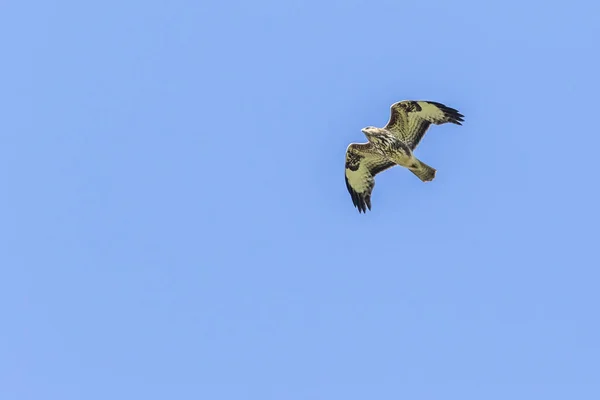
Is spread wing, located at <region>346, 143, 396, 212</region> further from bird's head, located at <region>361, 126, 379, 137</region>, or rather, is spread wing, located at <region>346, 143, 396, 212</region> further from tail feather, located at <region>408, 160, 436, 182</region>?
tail feather, located at <region>408, 160, 436, 182</region>

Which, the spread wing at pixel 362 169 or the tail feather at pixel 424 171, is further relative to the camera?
the spread wing at pixel 362 169

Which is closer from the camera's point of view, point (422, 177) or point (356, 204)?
point (422, 177)

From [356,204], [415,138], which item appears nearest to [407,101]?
[415,138]

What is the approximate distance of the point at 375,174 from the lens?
2622 cm

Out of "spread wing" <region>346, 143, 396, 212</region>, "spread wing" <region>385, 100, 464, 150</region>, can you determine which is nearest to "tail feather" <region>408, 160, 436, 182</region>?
"spread wing" <region>385, 100, 464, 150</region>

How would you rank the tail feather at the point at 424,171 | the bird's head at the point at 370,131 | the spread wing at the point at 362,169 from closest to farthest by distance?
the tail feather at the point at 424,171
the bird's head at the point at 370,131
the spread wing at the point at 362,169

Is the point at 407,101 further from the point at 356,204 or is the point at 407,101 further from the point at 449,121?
the point at 356,204

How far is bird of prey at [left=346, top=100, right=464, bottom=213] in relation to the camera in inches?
974

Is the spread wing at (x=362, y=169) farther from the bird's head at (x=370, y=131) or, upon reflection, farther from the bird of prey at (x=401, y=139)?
the bird's head at (x=370, y=131)

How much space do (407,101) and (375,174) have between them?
2.39 meters

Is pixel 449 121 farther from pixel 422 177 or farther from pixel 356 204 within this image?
pixel 356 204

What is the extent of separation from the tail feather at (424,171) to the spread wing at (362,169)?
1190 millimetres

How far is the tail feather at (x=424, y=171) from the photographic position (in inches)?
969

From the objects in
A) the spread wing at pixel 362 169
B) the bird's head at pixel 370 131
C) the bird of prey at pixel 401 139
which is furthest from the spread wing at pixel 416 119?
the spread wing at pixel 362 169
